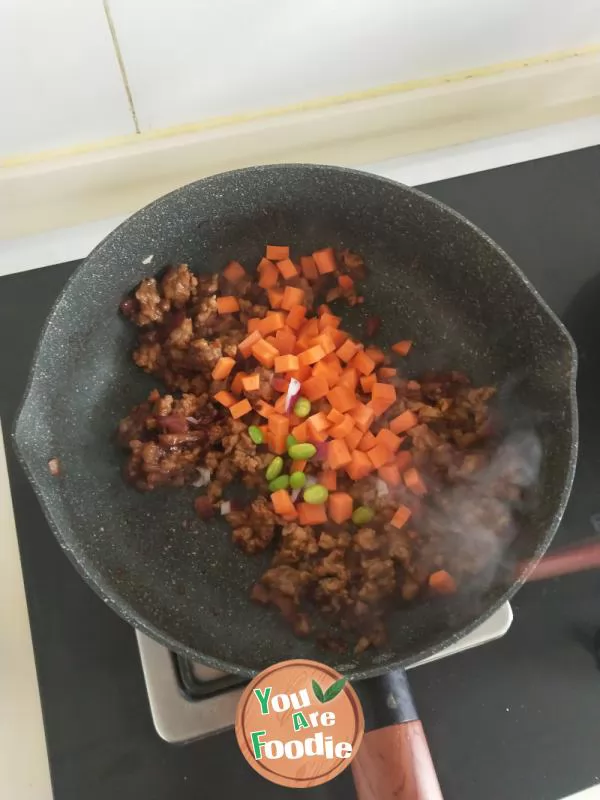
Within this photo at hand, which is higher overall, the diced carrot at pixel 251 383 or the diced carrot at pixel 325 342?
the diced carrot at pixel 325 342

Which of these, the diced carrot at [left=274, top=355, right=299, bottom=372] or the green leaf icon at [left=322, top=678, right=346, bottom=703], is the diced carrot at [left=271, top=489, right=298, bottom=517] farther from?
the green leaf icon at [left=322, top=678, right=346, bottom=703]

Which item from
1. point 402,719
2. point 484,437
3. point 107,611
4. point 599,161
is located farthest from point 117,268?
point 599,161

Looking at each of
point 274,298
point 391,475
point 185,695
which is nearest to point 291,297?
point 274,298

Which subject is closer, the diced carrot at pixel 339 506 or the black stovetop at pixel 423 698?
the black stovetop at pixel 423 698

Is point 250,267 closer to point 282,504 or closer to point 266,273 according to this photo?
point 266,273

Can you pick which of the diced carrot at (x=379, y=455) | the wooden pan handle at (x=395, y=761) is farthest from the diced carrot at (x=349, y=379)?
the wooden pan handle at (x=395, y=761)

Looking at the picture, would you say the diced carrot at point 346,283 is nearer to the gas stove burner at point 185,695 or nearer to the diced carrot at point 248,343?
the diced carrot at point 248,343
